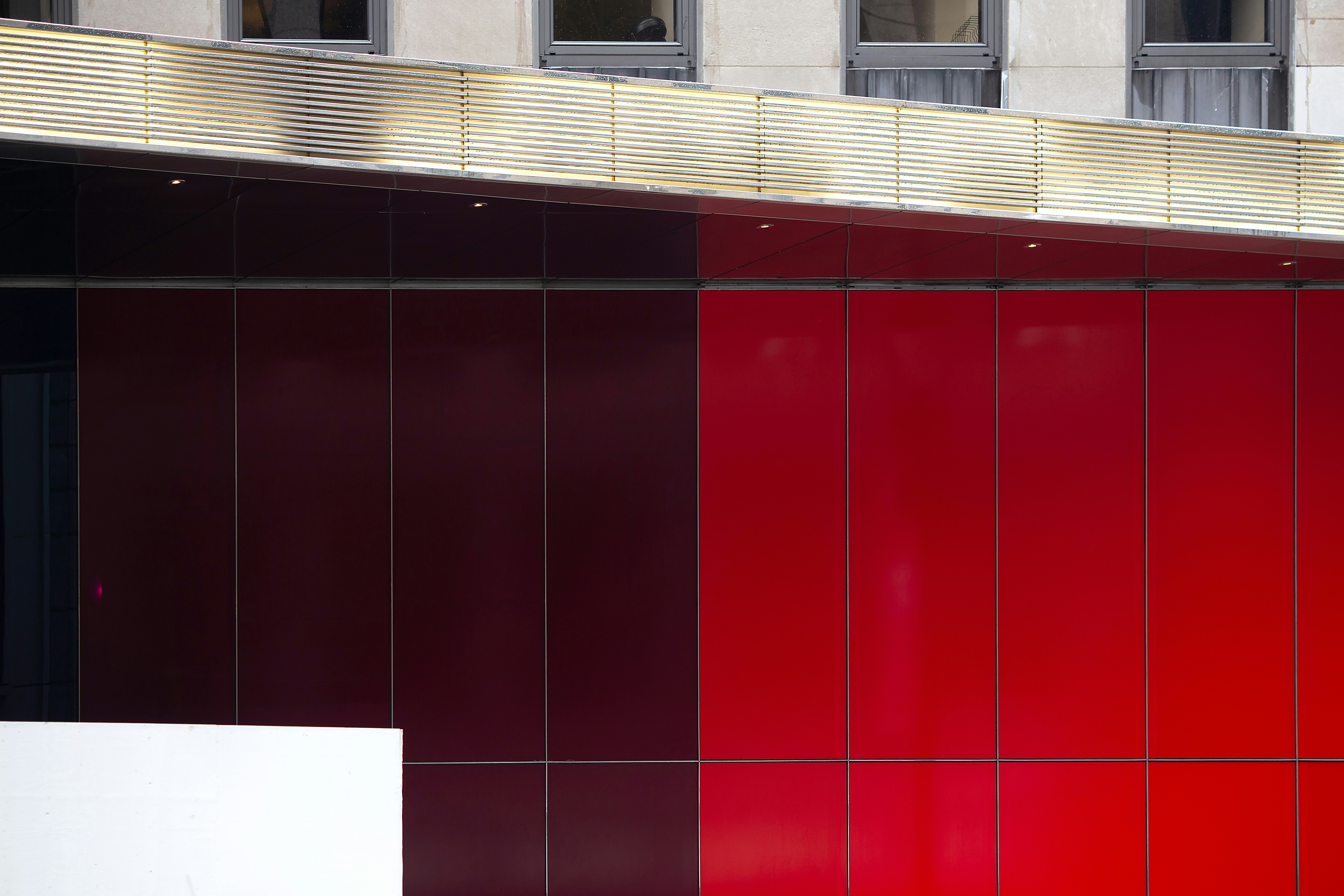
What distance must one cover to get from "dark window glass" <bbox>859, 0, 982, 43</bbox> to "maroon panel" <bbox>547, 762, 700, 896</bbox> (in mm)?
6483

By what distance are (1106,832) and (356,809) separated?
22.4ft

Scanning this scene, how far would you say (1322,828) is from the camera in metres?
8.90

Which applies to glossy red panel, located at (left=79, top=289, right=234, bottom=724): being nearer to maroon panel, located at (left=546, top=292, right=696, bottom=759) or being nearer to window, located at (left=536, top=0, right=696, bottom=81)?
maroon panel, located at (left=546, top=292, right=696, bottom=759)

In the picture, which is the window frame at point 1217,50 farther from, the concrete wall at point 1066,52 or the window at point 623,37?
the window at point 623,37

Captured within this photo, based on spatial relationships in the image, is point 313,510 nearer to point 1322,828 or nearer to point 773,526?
point 773,526

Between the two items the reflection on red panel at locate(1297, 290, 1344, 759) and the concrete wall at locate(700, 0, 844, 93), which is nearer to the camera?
the concrete wall at locate(700, 0, 844, 93)

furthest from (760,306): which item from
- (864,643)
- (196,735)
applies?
(196,735)

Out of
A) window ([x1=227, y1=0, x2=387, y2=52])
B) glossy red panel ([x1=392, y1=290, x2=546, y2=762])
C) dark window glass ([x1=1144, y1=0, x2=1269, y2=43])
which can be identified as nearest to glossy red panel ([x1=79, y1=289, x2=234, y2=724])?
glossy red panel ([x1=392, y1=290, x2=546, y2=762])

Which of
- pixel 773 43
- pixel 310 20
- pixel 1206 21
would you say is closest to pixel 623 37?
pixel 773 43

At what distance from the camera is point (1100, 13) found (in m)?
8.40

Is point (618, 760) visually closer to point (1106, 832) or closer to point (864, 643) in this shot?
point (864, 643)

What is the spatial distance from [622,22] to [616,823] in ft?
22.4

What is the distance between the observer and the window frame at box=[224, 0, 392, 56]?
8.23 metres

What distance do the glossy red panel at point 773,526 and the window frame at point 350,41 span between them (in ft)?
11.1
